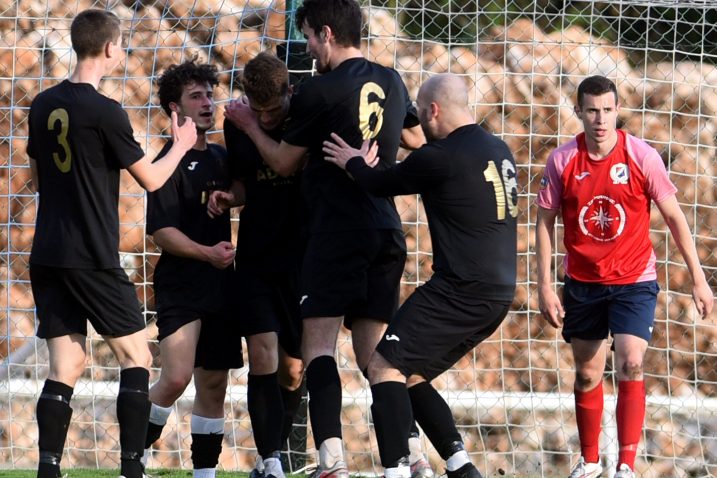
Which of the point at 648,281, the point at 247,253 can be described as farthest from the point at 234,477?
the point at 648,281

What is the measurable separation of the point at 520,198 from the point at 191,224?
113 inches

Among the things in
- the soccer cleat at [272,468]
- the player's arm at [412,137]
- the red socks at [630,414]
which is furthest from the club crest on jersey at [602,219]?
the soccer cleat at [272,468]

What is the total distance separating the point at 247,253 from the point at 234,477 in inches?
57.8

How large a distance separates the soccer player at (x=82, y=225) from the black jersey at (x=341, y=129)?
21.4 inches

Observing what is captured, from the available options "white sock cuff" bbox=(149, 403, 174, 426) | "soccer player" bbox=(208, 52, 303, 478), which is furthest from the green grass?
"soccer player" bbox=(208, 52, 303, 478)

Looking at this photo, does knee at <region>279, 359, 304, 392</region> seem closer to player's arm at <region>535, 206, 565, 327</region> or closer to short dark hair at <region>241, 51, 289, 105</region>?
player's arm at <region>535, 206, 565, 327</region>

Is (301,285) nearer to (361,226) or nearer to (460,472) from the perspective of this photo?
(361,226)

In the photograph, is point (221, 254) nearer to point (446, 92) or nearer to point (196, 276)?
point (196, 276)

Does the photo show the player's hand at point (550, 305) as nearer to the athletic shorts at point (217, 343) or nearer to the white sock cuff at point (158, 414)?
the athletic shorts at point (217, 343)

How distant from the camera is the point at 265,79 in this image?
5.27 meters

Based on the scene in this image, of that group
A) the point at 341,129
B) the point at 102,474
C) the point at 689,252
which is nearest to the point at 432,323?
the point at 341,129

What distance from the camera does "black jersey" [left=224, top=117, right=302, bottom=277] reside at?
18.3 feet

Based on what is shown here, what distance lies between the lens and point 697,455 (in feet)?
26.1

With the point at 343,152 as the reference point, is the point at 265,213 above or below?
below
